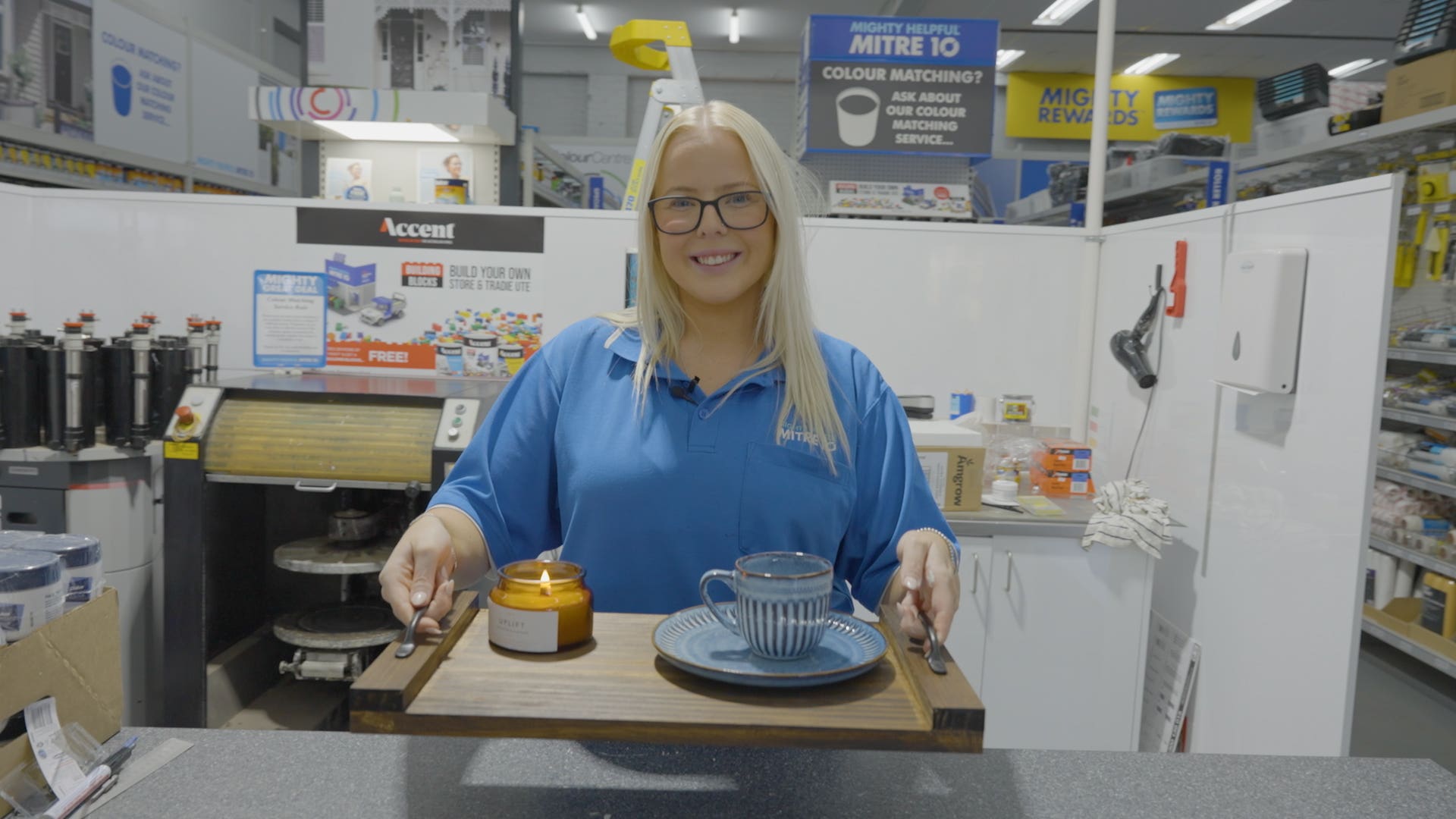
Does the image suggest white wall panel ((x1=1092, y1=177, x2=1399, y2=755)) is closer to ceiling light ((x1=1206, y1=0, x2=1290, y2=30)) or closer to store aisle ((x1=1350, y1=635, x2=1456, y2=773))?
store aisle ((x1=1350, y1=635, x2=1456, y2=773))

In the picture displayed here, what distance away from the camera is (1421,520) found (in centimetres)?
441

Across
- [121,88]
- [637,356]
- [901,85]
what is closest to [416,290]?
[901,85]

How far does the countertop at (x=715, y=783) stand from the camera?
3.22ft

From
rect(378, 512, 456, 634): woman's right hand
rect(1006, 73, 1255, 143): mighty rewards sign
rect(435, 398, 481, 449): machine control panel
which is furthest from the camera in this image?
rect(1006, 73, 1255, 143): mighty rewards sign

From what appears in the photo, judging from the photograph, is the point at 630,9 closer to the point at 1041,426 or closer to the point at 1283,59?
the point at 1283,59

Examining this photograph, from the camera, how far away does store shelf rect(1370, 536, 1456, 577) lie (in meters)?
4.19

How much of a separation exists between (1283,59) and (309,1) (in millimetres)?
11113

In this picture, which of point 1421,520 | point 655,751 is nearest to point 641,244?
point 655,751

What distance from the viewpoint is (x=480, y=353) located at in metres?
3.39

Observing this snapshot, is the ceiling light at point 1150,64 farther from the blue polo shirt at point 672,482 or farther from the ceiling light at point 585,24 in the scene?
the blue polo shirt at point 672,482

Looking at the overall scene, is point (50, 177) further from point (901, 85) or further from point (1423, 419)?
point (1423, 419)

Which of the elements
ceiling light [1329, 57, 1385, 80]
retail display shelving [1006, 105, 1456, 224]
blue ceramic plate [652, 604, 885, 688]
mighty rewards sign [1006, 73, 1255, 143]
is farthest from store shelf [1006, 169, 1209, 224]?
Answer: ceiling light [1329, 57, 1385, 80]

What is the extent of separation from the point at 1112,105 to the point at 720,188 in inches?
469

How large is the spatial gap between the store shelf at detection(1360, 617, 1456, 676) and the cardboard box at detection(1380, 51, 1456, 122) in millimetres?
2121
